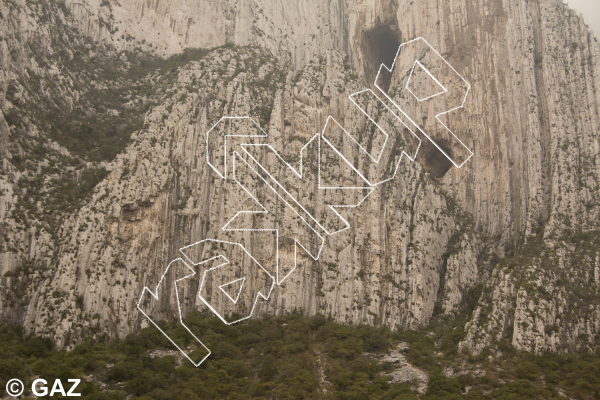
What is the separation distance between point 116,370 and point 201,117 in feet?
107

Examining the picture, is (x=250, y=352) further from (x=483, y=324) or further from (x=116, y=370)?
(x=483, y=324)

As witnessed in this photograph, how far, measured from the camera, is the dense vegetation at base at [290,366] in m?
51.6

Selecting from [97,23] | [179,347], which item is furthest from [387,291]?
[97,23]

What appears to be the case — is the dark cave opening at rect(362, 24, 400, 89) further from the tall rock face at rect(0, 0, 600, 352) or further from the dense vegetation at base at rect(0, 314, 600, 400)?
the dense vegetation at base at rect(0, 314, 600, 400)

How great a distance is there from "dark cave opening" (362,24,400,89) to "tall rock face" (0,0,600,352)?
4.56 metres

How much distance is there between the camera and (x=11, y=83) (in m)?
66.4

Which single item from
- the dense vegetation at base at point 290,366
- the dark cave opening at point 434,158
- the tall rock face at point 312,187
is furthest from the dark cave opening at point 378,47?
the dense vegetation at base at point 290,366

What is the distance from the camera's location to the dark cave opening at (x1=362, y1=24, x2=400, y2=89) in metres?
93.8

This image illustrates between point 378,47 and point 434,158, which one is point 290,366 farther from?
point 378,47

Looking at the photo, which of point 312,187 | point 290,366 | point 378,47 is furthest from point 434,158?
point 290,366

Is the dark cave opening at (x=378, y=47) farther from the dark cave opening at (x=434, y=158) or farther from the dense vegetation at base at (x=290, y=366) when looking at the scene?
the dense vegetation at base at (x=290, y=366)

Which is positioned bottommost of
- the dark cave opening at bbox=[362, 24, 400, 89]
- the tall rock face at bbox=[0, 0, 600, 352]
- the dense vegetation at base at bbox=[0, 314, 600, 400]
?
the dense vegetation at base at bbox=[0, 314, 600, 400]

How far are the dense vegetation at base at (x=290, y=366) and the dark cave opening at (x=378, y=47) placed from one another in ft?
149

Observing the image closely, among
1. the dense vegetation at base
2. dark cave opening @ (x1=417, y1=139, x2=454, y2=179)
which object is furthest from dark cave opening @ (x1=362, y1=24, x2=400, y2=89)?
the dense vegetation at base
